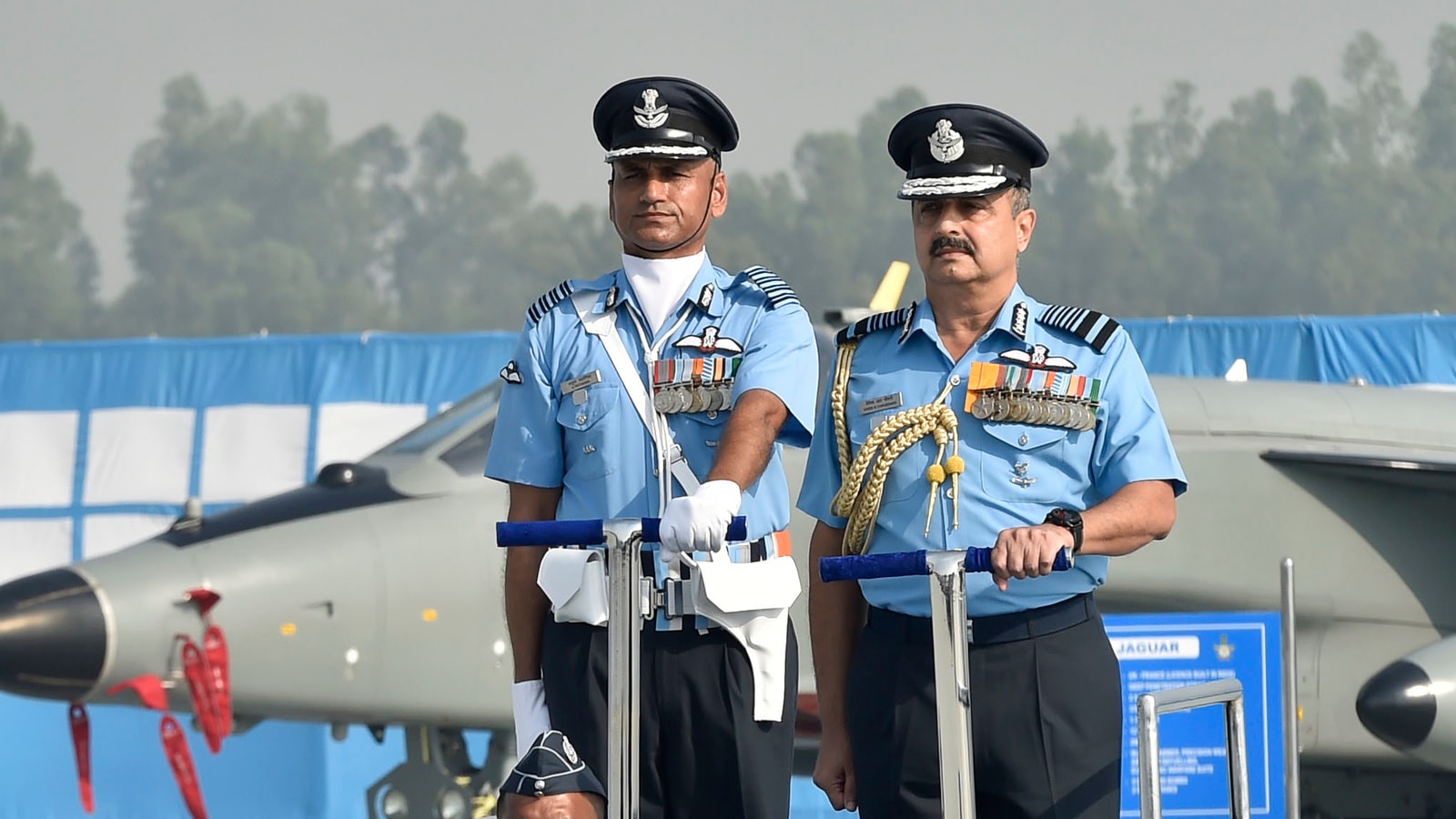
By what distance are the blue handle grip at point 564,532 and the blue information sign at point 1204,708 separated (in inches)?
113

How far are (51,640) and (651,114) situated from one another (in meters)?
3.43

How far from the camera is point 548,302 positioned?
12.5 feet

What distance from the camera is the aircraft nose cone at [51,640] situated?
6.06 metres

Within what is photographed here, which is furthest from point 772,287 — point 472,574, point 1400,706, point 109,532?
point 109,532

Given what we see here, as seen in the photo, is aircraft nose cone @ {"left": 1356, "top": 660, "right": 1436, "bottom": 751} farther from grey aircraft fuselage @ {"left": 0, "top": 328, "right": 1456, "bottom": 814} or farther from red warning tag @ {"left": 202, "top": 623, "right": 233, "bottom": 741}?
red warning tag @ {"left": 202, "top": 623, "right": 233, "bottom": 741}

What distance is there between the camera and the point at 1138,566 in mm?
7031

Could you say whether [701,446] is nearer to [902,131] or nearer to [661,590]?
[661,590]

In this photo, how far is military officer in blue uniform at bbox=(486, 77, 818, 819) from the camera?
11.5ft

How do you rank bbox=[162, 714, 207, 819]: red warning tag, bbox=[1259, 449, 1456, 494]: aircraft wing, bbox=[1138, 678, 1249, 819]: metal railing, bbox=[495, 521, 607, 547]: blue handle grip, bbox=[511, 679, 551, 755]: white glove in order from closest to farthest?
bbox=[495, 521, 607, 547]: blue handle grip < bbox=[1138, 678, 1249, 819]: metal railing < bbox=[511, 679, 551, 755]: white glove < bbox=[162, 714, 207, 819]: red warning tag < bbox=[1259, 449, 1456, 494]: aircraft wing

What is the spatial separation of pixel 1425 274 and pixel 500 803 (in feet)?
80.5

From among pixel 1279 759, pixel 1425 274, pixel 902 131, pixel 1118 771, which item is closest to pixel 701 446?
pixel 902 131

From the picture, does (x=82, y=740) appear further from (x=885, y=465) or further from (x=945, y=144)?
(x=945, y=144)

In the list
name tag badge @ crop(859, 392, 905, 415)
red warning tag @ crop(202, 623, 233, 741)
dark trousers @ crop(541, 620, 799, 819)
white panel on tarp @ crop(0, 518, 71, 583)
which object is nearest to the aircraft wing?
red warning tag @ crop(202, 623, 233, 741)

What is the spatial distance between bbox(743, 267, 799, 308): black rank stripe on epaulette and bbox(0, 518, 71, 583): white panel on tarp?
7614 mm
